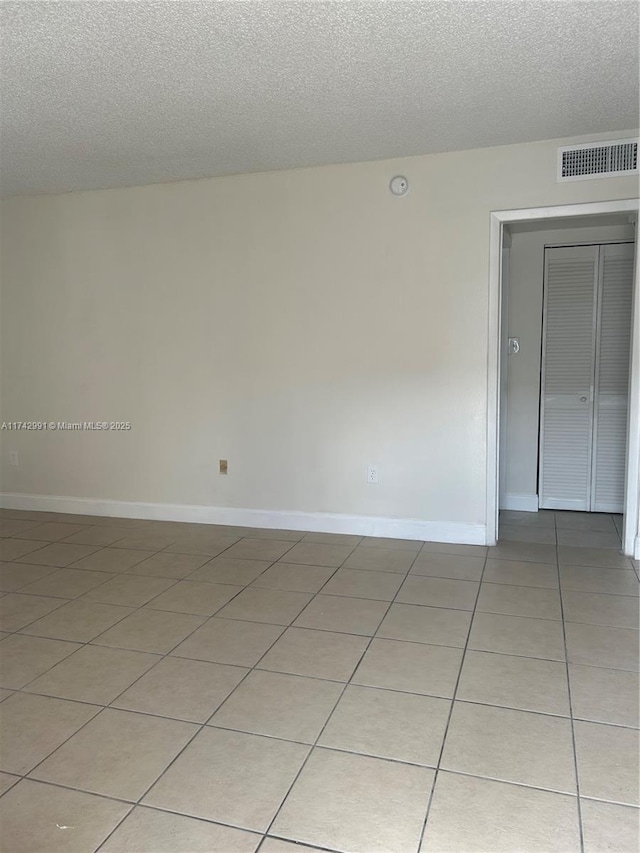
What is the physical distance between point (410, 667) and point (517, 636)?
54 cm

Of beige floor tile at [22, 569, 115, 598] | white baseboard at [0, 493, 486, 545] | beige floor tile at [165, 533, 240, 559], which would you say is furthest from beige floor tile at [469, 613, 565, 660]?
beige floor tile at [22, 569, 115, 598]

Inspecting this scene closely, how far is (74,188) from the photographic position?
4.39 m

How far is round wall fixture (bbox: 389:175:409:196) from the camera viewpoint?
3.71 meters

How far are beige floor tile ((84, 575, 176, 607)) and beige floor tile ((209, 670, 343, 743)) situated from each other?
3.28ft

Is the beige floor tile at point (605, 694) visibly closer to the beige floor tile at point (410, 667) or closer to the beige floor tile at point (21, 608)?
the beige floor tile at point (410, 667)

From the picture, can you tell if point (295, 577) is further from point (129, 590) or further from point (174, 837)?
point (174, 837)

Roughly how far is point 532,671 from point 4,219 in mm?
4753

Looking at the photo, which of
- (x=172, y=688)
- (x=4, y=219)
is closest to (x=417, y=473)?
(x=172, y=688)

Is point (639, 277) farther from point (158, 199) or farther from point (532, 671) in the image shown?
point (158, 199)

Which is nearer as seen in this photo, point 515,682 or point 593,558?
point 515,682

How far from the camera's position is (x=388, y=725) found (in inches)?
75.6

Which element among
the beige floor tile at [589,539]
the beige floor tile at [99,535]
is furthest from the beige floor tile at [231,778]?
the beige floor tile at [589,539]

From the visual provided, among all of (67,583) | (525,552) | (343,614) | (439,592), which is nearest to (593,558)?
(525,552)

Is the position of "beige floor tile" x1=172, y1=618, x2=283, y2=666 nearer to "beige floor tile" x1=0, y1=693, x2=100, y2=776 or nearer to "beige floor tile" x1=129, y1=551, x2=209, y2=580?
"beige floor tile" x1=0, y1=693, x2=100, y2=776
